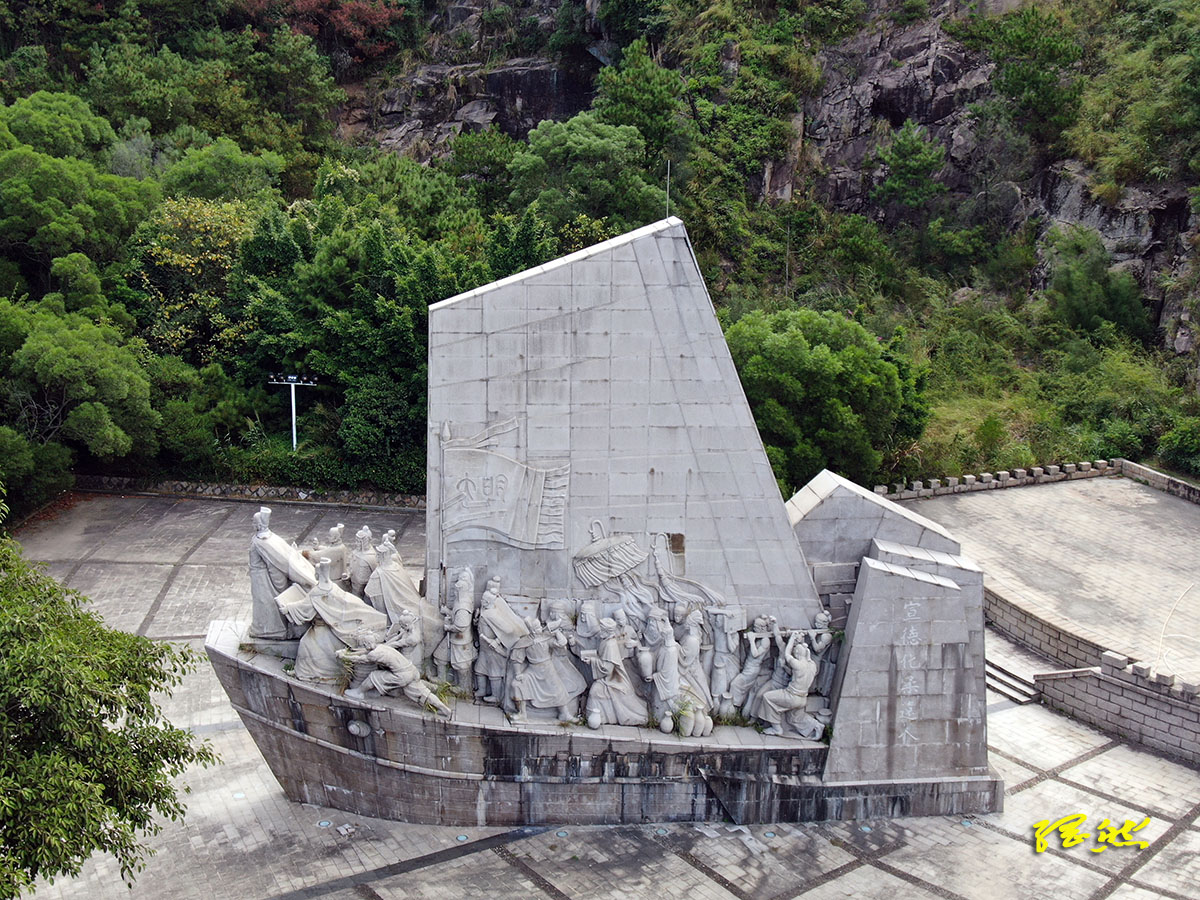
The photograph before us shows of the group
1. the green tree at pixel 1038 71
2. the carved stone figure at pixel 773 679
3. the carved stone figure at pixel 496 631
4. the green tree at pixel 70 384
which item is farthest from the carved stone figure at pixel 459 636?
the green tree at pixel 1038 71

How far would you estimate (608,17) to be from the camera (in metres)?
38.3

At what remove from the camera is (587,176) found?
97.2ft

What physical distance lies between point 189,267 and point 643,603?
1841 cm

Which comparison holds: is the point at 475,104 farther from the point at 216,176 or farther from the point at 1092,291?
the point at 1092,291

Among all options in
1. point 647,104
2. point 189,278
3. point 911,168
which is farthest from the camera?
point 911,168

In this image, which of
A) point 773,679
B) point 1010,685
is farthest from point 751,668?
point 1010,685

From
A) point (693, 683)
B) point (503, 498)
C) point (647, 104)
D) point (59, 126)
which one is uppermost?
point (647, 104)

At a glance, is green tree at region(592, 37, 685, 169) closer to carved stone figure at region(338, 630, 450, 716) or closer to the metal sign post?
the metal sign post

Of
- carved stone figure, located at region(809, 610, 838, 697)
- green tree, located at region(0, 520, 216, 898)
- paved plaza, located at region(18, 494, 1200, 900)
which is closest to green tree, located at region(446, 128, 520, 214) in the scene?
paved plaza, located at region(18, 494, 1200, 900)

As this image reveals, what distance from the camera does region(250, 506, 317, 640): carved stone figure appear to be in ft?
40.5

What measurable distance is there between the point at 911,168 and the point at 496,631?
90.5ft

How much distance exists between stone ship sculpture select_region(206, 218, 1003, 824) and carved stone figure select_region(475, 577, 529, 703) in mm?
27

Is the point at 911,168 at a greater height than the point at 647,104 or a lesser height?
lesser

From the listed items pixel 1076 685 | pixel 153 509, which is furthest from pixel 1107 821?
pixel 153 509
